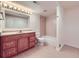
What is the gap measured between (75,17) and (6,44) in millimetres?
3655

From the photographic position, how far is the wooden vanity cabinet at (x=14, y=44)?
8.45ft

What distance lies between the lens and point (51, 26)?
7879 millimetres

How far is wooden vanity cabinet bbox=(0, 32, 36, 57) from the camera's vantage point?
8.45 feet

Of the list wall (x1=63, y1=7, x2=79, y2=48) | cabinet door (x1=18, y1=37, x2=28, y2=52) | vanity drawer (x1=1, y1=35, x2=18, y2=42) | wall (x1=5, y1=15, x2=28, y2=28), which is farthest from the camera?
wall (x1=63, y1=7, x2=79, y2=48)

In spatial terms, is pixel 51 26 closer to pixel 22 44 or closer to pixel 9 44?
pixel 22 44

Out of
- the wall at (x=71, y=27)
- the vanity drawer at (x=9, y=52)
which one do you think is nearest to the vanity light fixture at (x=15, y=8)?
the vanity drawer at (x=9, y=52)

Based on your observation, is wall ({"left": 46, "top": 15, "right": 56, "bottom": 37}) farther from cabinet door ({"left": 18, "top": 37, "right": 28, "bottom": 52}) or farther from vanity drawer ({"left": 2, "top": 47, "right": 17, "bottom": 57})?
vanity drawer ({"left": 2, "top": 47, "right": 17, "bottom": 57})

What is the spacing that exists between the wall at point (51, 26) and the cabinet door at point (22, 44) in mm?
4511

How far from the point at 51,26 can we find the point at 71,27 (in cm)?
335

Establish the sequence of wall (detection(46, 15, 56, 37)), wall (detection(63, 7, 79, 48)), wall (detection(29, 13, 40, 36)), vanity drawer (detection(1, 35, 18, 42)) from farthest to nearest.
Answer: wall (detection(46, 15, 56, 37)), wall (detection(29, 13, 40, 36)), wall (detection(63, 7, 79, 48)), vanity drawer (detection(1, 35, 18, 42))

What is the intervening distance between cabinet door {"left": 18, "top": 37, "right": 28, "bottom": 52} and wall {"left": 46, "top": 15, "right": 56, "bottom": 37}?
4.51m

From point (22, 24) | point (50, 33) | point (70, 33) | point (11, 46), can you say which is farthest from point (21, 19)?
point (50, 33)

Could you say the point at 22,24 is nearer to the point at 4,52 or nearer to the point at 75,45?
the point at 4,52

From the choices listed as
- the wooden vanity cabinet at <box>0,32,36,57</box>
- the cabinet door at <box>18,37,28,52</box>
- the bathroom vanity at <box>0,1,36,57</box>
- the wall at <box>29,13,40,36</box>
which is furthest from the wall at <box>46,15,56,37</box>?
the cabinet door at <box>18,37,28,52</box>
